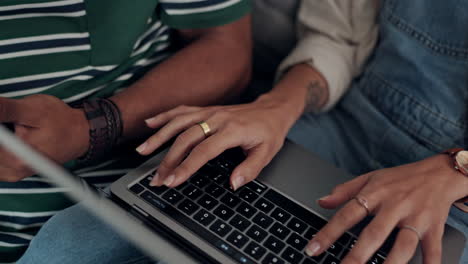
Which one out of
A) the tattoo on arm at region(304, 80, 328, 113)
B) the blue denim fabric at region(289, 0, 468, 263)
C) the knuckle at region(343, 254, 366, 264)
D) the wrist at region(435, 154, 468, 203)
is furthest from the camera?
the tattoo on arm at region(304, 80, 328, 113)

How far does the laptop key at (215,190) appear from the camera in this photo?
61 centimetres

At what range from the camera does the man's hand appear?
22.7 inches

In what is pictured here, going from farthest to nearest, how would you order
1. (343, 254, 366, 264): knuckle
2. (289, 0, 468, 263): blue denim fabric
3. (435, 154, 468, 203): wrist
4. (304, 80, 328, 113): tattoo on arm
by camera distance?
(304, 80, 328, 113): tattoo on arm < (289, 0, 468, 263): blue denim fabric < (435, 154, 468, 203): wrist < (343, 254, 366, 264): knuckle

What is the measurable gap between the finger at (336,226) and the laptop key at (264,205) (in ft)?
0.26

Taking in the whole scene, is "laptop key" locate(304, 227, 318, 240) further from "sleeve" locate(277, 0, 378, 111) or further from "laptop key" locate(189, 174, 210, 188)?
"sleeve" locate(277, 0, 378, 111)

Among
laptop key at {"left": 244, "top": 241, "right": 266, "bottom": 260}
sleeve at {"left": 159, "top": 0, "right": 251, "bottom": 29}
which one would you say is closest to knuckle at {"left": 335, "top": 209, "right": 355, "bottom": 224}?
laptop key at {"left": 244, "top": 241, "right": 266, "bottom": 260}

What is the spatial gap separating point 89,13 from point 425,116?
23.7 inches

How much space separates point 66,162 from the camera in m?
0.70

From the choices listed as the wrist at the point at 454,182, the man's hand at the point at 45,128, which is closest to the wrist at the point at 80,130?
the man's hand at the point at 45,128

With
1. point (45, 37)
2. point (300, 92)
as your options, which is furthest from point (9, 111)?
point (300, 92)

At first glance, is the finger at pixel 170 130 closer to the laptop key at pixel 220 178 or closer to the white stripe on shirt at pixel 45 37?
the laptop key at pixel 220 178

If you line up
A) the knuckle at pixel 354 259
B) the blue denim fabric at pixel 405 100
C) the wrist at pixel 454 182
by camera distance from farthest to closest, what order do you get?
the blue denim fabric at pixel 405 100
the wrist at pixel 454 182
the knuckle at pixel 354 259

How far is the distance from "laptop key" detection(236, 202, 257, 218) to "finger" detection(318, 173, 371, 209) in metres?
0.09

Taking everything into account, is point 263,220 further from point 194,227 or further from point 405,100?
point 405,100
